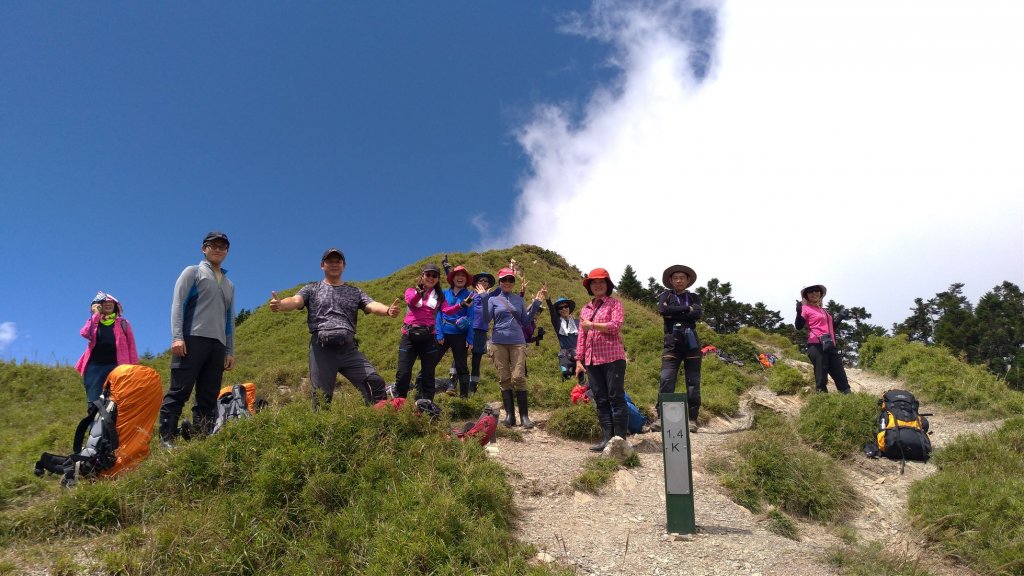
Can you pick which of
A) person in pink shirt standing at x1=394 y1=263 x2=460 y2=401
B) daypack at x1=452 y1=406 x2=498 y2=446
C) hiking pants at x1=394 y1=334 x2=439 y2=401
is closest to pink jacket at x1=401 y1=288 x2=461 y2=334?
person in pink shirt standing at x1=394 y1=263 x2=460 y2=401

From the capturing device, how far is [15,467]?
537 centimetres

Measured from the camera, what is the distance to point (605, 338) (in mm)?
6141

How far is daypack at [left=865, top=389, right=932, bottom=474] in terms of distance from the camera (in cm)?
640

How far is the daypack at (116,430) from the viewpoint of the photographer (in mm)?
4543

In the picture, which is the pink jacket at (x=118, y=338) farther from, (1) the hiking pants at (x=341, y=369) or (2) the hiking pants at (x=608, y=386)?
(2) the hiking pants at (x=608, y=386)

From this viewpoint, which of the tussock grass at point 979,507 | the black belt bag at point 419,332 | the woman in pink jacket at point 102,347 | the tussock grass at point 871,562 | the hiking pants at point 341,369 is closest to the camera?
the tussock grass at point 871,562

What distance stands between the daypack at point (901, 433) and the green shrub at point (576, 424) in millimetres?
3448

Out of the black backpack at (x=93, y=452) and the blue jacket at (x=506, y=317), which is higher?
the blue jacket at (x=506, y=317)

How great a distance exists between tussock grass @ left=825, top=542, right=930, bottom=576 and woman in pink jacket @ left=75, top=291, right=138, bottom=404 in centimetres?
813

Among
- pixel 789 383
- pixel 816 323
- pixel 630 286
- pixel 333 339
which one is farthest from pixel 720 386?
pixel 630 286

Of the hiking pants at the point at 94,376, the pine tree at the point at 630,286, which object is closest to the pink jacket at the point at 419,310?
the hiking pants at the point at 94,376

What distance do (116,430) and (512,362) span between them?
14.2 feet

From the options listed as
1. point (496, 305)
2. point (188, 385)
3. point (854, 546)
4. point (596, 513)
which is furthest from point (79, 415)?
point (854, 546)

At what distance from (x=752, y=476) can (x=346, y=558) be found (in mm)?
4013
